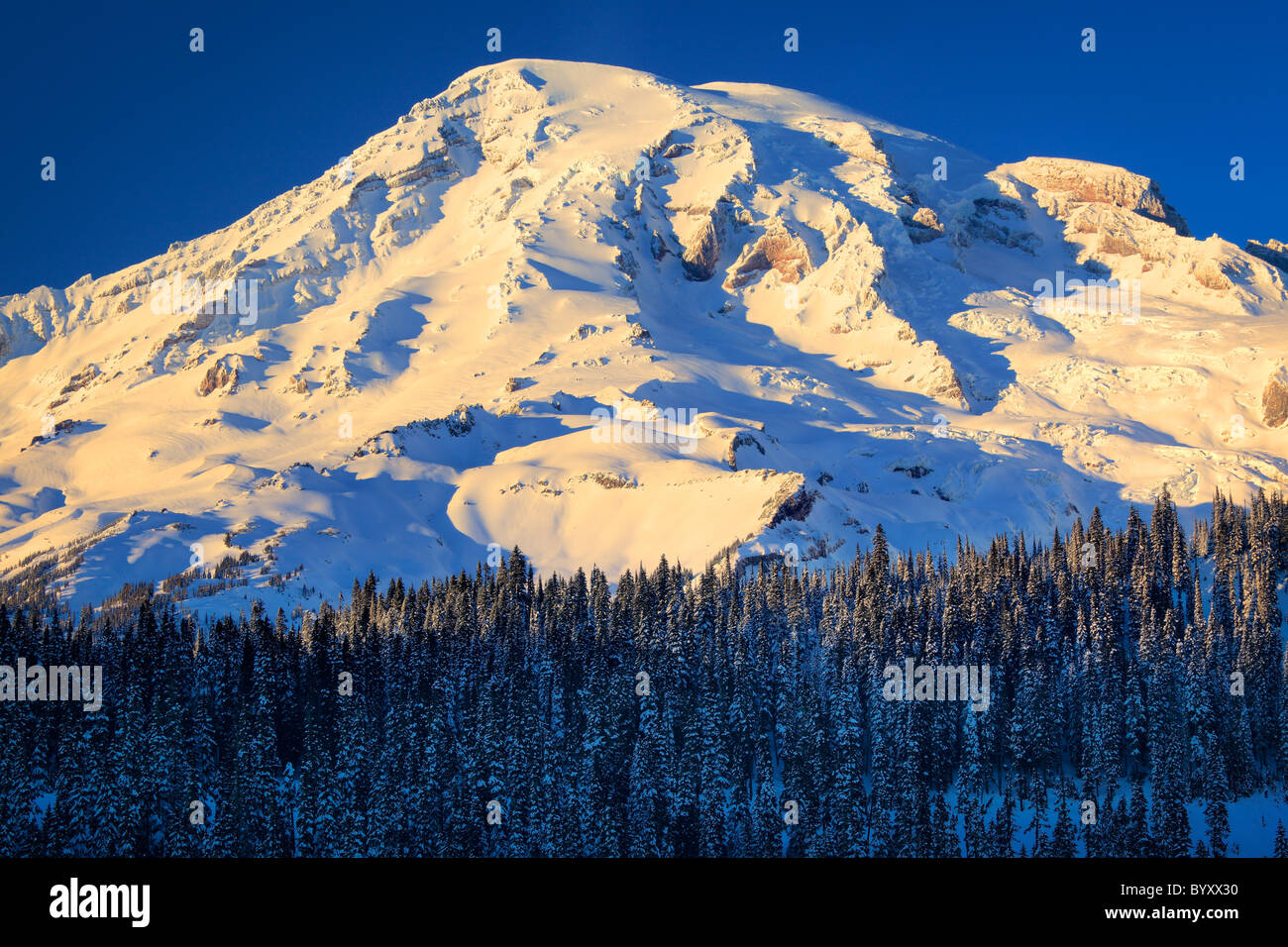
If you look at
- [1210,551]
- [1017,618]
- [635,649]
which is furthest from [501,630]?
[1210,551]

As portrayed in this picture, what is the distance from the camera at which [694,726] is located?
102875 millimetres

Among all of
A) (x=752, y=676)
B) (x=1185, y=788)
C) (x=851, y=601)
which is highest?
(x=851, y=601)

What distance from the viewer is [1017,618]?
137625 millimetres

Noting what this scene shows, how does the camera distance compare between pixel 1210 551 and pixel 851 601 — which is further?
pixel 1210 551

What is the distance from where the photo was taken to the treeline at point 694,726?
94250 millimetres

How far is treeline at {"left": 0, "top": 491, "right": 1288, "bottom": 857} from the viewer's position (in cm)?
9425
